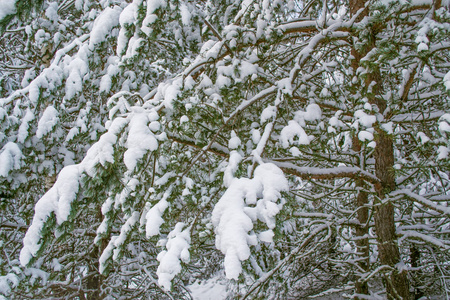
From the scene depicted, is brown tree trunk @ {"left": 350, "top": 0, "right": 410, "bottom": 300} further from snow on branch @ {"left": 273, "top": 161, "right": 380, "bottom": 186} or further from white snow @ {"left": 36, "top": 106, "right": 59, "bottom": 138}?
white snow @ {"left": 36, "top": 106, "right": 59, "bottom": 138}

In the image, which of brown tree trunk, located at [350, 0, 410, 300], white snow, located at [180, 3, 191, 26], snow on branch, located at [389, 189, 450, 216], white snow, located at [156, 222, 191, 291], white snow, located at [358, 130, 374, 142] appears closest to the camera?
white snow, located at [156, 222, 191, 291]

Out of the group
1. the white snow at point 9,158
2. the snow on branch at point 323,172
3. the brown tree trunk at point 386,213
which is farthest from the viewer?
the white snow at point 9,158

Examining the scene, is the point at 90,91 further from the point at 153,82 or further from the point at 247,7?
the point at 247,7

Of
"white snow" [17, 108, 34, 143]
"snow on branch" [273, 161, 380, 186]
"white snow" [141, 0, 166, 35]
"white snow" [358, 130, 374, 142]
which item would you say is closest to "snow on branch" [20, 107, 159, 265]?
"white snow" [141, 0, 166, 35]

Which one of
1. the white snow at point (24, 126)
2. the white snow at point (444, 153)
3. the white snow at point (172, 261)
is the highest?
the white snow at point (24, 126)

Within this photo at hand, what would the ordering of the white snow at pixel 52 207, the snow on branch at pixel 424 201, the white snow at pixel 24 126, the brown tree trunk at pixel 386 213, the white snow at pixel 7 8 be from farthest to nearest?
the white snow at pixel 24 126, the brown tree trunk at pixel 386 213, the snow on branch at pixel 424 201, the white snow at pixel 7 8, the white snow at pixel 52 207

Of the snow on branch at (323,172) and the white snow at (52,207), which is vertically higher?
the snow on branch at (323,172)

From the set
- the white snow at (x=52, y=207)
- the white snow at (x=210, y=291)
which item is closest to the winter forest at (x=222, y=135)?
the white snow at (x=52, y=207)

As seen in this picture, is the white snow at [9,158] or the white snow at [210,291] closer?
the white snow at [9,158]

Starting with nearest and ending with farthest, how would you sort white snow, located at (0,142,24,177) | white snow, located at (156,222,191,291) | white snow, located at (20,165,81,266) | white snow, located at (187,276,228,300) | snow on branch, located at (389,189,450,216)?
white snow, located at (156,222,191,291)
white snow, located at (20,165,81,266)
snow on branch, located at (389,189,450,216)
white snow, located at (0,142,24,177)
white snow, located at (187,276,228,300)

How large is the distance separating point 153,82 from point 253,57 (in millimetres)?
3488

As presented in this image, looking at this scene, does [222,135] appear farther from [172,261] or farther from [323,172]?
[172,261]

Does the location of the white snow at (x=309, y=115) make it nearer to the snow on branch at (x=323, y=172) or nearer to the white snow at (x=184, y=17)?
the snow on branch at (x=323, y=172)

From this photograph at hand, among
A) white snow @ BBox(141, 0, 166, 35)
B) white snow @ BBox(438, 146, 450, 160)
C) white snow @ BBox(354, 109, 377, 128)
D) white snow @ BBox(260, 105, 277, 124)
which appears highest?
white snow @ BBox(141, 0, 166, 35)
